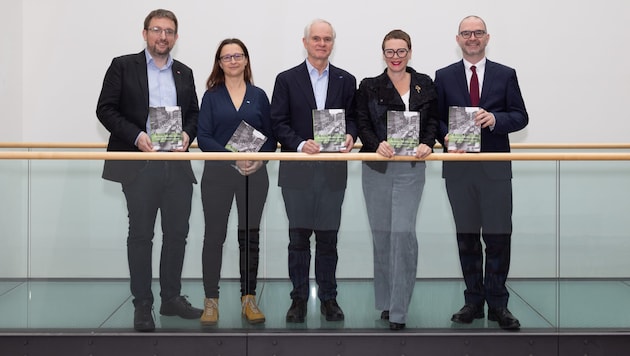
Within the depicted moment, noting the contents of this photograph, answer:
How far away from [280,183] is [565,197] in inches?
59.9

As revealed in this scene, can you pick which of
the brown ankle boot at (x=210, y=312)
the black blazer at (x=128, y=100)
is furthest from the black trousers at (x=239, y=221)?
the black blazer at (x=128, y=100)

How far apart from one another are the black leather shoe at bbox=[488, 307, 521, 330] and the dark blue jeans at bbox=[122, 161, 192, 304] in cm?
167

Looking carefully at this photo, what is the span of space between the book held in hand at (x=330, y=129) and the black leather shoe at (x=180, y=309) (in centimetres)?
110

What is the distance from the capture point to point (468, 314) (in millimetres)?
4414

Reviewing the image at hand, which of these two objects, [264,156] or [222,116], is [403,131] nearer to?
[264,156]

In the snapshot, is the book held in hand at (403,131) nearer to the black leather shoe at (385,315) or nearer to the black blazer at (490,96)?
the black blazer at (490,96)

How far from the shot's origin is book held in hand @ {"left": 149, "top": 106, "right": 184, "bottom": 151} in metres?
4.23

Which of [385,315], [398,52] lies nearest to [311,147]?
[398,52]

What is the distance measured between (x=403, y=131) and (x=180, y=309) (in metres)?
1.51

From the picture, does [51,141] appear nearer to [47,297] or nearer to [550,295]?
[47,297]

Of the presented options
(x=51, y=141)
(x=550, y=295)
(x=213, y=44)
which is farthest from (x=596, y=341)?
(x=51, y=141)

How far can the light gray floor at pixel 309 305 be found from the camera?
438 centimetres

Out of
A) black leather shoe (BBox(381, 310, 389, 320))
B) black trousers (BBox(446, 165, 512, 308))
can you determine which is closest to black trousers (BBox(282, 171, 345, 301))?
black leather shoe (BBox(381, 310, 389, 320))

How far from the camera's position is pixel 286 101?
457cm
